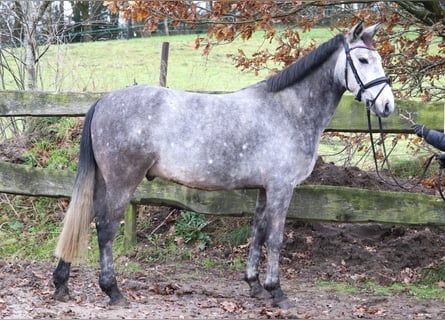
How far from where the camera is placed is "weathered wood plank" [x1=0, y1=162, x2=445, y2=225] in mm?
5695

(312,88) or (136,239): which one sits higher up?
(312,88)

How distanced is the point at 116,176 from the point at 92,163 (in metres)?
0.31

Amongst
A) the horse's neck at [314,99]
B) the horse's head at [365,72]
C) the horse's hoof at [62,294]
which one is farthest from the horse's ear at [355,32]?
the horse's hoof at [62,294]

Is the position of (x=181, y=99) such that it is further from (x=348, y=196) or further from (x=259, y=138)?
(x=348, y=196)

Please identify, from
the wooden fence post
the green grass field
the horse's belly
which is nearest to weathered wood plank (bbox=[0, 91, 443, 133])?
the horse's belly

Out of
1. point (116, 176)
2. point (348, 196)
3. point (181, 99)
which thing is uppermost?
point (181, 99)

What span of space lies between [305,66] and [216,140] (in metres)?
0.98

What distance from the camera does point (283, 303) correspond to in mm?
5102

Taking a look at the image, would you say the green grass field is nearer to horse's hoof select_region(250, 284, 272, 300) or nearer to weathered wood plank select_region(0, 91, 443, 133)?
weathered wood plank select_region(0, 91, 443, 133)

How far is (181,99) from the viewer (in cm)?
511

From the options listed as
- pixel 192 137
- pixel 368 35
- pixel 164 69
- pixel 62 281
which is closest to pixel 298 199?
pixel 192 137

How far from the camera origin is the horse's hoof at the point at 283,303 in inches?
200

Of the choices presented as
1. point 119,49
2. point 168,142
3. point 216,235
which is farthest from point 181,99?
point 119,49

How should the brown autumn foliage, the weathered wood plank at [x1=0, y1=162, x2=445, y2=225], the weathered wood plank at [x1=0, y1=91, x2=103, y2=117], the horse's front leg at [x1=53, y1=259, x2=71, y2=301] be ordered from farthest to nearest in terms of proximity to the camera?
1. the weathered wood plank at [x1=0, y1=91, x2=103, y2=117]
2. the brown autumn foliage
3. the weathered wood plank at [x1=0, y1=162, x2=445, y2=225]
4. the horse's front leg at [x1=53, y1=259, x2=71, y2=301]
